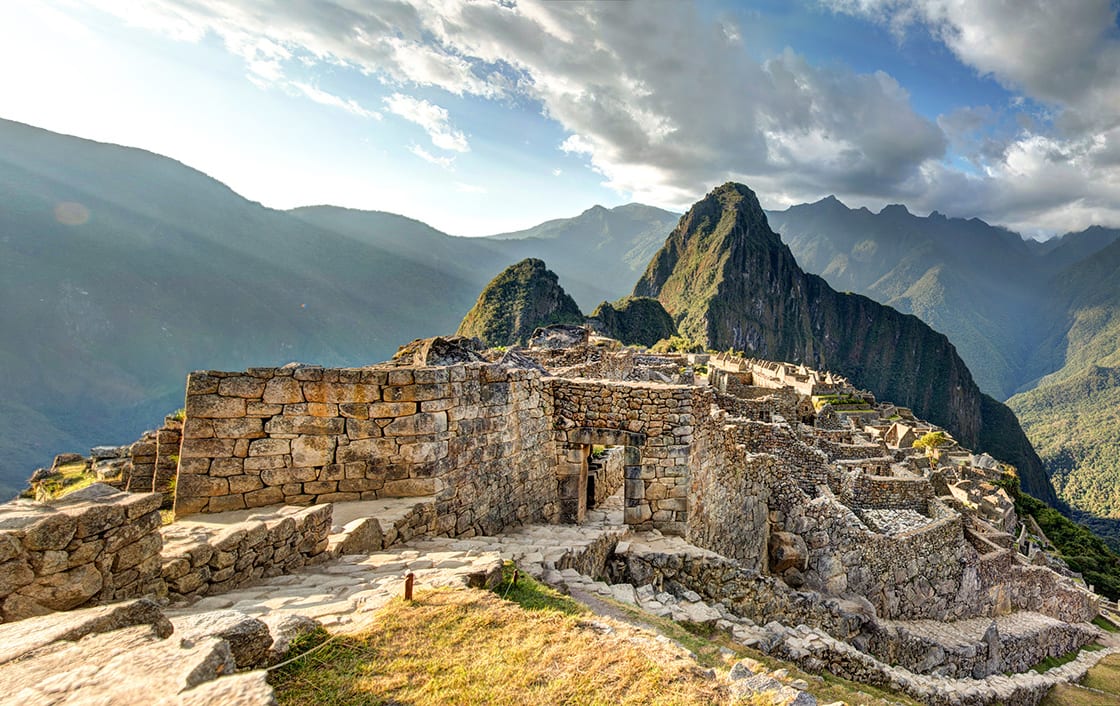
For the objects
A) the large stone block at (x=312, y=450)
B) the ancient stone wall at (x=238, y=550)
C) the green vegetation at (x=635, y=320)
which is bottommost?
the ancient stone wall at (x=238, y=550)

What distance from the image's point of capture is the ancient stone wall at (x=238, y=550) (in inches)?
150

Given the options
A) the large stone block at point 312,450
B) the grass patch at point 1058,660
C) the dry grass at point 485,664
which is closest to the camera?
the dry grass at point 485,664

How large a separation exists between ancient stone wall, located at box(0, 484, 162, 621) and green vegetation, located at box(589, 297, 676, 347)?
281 feet

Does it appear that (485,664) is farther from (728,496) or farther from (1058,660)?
(1058,660)

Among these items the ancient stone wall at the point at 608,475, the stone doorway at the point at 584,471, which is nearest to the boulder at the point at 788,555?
the ancient stone wall at the point at 608,475

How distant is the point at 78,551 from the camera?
3.08 metres

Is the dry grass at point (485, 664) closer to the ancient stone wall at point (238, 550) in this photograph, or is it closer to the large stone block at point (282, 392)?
the ancient stone wall at point (238, 550)

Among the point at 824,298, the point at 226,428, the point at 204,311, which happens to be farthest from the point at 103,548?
the point at 824,298

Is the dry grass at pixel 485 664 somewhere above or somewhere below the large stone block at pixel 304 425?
below

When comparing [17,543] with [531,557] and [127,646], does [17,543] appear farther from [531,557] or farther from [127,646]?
[531,557]

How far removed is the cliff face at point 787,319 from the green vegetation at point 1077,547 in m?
101

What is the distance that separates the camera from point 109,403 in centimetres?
7788

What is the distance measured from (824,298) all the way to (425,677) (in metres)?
217

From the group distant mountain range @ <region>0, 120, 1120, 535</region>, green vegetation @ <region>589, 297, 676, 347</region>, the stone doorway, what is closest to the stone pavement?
the stone doorway
